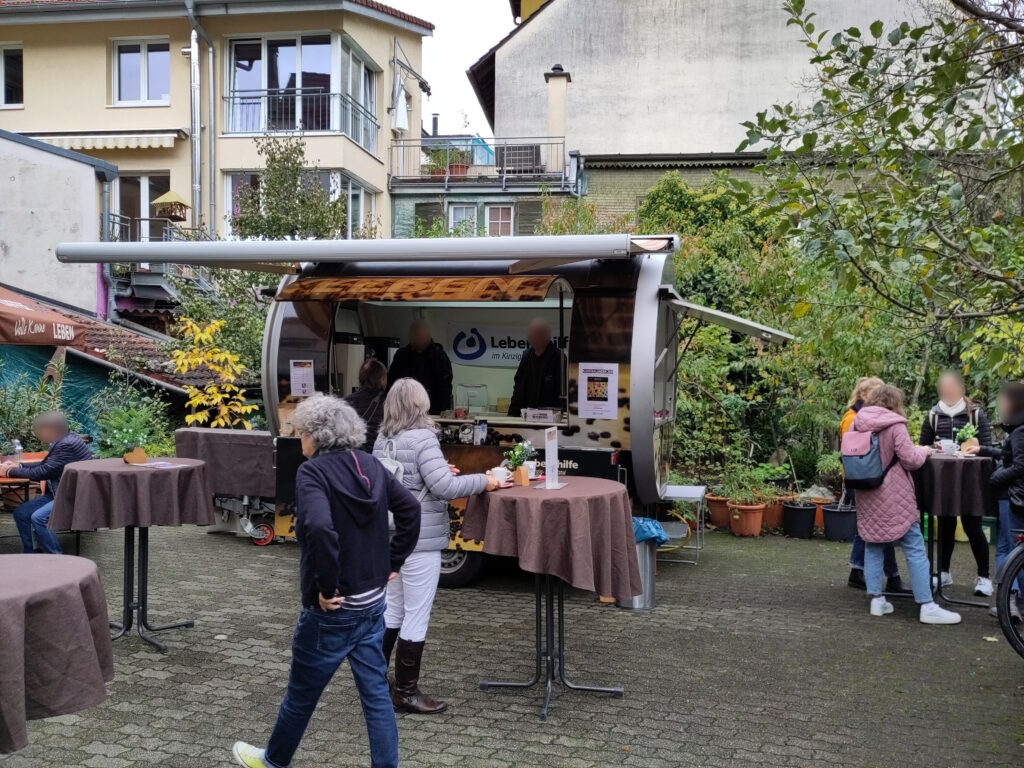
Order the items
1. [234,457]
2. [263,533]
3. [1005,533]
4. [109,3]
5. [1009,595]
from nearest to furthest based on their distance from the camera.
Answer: [1009,595] < [1005,533] < [234,457] < [263,533] < [109,3]

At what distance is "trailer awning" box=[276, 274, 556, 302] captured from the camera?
7.20 m

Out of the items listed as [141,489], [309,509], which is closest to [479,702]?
[309,509]

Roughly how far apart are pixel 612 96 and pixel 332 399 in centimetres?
2170

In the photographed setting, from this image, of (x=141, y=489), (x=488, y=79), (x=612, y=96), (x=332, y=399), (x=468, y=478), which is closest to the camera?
(x=332, y=399)

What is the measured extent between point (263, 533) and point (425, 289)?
348cm

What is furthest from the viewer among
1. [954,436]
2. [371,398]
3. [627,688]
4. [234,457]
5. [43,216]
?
[43,216]

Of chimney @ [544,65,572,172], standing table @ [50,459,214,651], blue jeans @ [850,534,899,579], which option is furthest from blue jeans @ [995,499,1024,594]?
chimney @ [544,65,572,172]

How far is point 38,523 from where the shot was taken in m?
7.51

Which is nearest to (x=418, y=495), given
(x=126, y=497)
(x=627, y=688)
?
(x=627, y=688)

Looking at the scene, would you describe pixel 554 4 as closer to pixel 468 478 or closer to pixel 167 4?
pixel 167 4

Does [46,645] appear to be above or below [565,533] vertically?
below

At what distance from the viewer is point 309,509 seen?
12.4ft

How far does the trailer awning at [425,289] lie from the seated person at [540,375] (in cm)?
122

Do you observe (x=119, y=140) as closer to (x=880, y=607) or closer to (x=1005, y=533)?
(x=880, y=607)
